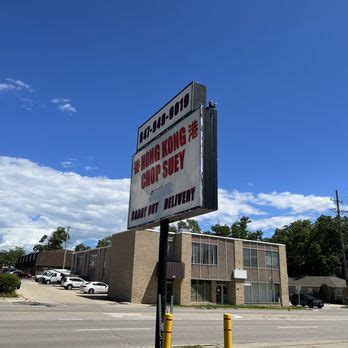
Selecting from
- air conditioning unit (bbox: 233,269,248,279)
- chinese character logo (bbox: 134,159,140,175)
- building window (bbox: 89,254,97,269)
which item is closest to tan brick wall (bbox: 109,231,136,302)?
air conditioning unit (bbox: 233,269,248,279)

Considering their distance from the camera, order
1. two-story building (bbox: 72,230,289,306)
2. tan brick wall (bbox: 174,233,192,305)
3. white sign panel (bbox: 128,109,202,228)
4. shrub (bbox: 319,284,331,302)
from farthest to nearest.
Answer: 1. shrub (bbox: 319,284,331,302)
2. tan brick wall (bbox: 174,233,192,305)
3. two-story building (bbox: 72,230,289,306)
4. white sign panel (bbox: 128,109,202,228)

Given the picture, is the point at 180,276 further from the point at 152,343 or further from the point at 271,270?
the point at 152,343

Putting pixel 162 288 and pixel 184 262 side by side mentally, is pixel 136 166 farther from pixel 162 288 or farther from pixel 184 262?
pixel 184 262

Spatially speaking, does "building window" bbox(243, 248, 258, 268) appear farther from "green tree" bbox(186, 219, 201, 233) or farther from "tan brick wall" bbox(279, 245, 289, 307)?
"green tree" bbox(186, 219, 201, 233)

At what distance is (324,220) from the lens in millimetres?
85375

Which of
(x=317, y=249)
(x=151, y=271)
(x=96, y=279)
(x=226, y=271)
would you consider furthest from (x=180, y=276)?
(x=317, y=249)

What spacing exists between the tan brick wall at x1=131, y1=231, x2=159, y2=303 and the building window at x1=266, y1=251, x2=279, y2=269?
49.2 feet

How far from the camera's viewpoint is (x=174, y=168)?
24.1 feet

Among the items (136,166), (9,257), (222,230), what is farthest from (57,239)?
(136,166)

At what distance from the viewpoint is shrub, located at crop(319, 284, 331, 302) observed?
6469 centimetres

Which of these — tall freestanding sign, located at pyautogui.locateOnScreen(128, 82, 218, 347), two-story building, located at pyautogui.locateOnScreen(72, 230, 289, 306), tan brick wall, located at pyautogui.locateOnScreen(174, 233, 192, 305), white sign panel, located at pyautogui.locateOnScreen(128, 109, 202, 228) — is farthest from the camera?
tan brick wall, located at pyautogui.locateOnScreen(174, 233, 192, 305)

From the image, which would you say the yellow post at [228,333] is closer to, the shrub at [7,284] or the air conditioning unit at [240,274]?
the shrub at [7,284]

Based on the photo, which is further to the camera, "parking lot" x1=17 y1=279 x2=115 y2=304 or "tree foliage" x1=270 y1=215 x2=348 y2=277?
"tree foliage" x1=270 y1=215 x2=348 y2=277

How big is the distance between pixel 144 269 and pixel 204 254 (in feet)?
22.5
